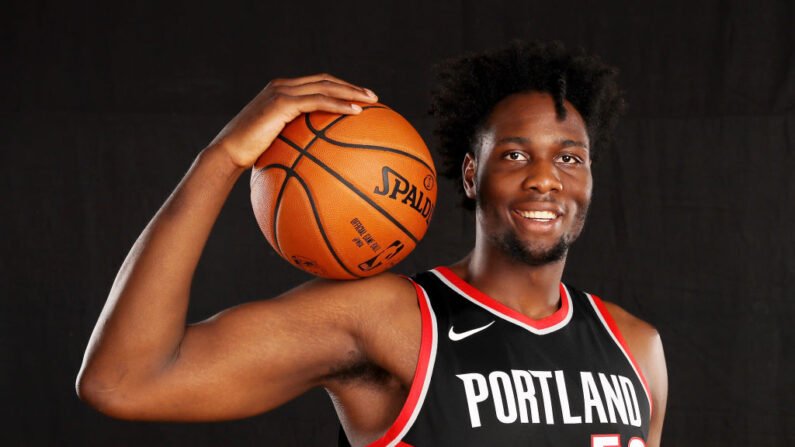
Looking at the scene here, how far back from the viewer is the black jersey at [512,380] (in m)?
1.57

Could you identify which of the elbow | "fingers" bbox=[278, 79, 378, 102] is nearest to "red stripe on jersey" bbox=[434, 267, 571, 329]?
"fingers" bbox=[278, 79, 378, 102]

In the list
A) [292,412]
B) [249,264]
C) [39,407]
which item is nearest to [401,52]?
[249,264]

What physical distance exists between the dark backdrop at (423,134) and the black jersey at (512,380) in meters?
1.23

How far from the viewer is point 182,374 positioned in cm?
134

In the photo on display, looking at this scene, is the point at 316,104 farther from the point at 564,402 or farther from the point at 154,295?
the point at 564,402

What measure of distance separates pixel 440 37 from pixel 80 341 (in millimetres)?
1739

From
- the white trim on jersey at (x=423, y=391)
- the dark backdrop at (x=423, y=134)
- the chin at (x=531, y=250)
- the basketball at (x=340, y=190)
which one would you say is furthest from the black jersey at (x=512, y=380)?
the dark backdrop at (x=423, y=134)

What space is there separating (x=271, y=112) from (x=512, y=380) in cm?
72

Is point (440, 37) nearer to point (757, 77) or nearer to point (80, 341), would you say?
point (757, 77)

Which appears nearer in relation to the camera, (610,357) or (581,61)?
(610,357)

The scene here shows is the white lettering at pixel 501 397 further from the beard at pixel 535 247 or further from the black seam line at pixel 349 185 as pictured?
the black seam line at pixel 349 185

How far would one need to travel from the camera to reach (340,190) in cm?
143

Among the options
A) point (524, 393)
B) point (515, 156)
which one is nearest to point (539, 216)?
point (515, 156)

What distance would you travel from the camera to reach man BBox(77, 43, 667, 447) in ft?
4.28
